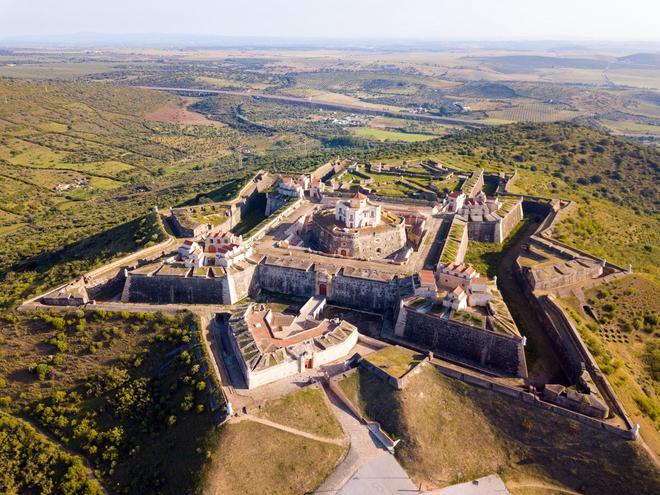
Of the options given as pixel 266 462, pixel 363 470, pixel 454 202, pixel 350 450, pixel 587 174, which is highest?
pixel 454 202

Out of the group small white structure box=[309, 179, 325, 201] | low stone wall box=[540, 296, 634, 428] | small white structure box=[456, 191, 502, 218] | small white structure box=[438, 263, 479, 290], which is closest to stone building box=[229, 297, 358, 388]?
small white structure box=[438, 263, 479, 290]

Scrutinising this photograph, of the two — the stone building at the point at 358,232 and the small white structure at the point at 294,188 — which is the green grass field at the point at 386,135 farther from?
the stone building at the point at 358,232

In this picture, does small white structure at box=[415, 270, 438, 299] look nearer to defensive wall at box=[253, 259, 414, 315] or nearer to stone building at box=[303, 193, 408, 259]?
defensive wall at box=[253, 259, 414, 315]

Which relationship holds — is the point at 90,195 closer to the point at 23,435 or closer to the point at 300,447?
the point at 23,435

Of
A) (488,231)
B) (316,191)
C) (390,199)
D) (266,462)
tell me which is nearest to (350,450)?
(266,462)

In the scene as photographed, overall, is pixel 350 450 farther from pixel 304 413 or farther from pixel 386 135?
pixel 386 135

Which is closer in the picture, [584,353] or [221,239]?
[584,353]

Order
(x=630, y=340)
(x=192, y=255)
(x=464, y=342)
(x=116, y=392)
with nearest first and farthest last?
(x=116, y=392) → (x=464, y=342) → (x=630, y=340) → (x=192, y=255)
